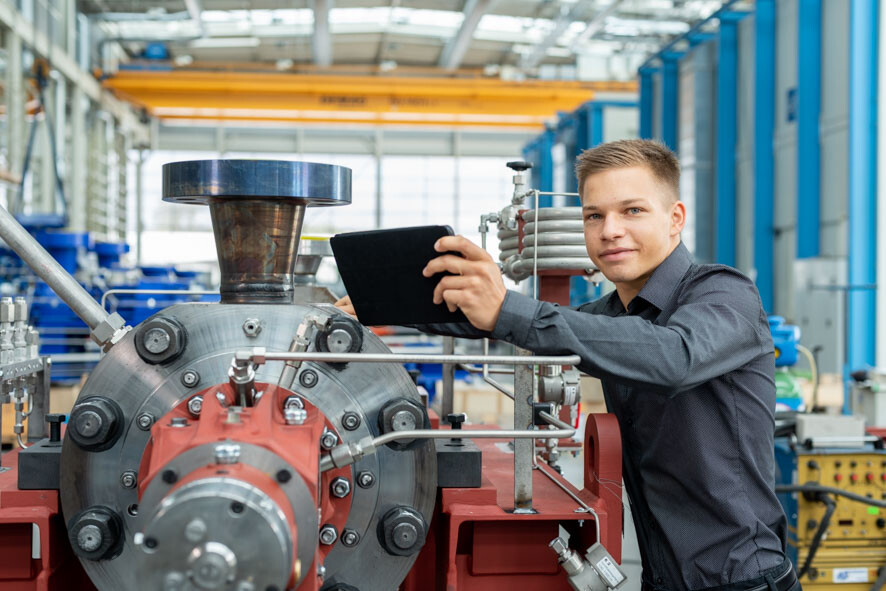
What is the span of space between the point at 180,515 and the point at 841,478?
3.00 m

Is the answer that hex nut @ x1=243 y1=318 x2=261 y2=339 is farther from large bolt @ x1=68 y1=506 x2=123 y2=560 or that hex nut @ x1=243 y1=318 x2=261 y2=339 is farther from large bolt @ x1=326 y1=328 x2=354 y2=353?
large bolt @ x1=68 y1=506 x2=123 y2=560

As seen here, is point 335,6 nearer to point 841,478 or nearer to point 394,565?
point 841,478

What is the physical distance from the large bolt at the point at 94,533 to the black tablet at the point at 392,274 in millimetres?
550

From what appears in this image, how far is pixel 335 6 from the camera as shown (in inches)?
475

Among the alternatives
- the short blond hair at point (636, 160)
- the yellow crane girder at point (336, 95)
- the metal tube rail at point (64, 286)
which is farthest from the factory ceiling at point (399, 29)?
the short blond hair at point (636, 160)

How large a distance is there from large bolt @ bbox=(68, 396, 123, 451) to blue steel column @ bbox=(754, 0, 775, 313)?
21.9 ft

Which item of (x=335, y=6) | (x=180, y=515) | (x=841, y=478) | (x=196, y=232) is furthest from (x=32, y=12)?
(x=180, y=515)

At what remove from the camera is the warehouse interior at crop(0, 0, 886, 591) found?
122 centimetres

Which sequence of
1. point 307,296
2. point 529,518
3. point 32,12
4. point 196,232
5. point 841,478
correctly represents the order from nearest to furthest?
1. point 529,518
2. point 307,296
3. point 841,478
4. point 32,12
5. point 196,232

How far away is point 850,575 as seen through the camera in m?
3.29

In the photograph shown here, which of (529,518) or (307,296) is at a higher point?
(307,296)

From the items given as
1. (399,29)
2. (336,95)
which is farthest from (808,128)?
(399,29)

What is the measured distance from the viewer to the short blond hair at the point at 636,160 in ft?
4.83

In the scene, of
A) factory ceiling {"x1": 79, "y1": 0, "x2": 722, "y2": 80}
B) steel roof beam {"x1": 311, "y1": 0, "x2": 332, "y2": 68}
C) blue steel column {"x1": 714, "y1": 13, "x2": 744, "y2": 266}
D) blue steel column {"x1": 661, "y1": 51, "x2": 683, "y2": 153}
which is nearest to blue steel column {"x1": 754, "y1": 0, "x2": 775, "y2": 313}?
blue steel column {"x1": 714, "y1": 13, "x2": 744, "y2": 266}
